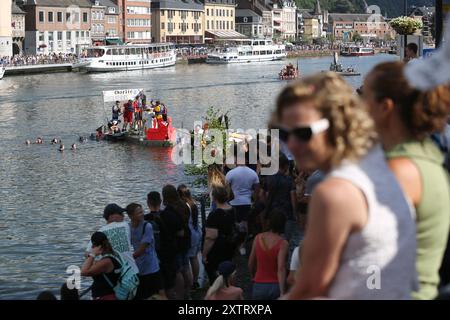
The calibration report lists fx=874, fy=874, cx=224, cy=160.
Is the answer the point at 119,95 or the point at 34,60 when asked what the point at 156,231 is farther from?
the point at 34,60

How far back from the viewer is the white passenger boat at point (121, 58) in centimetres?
9431

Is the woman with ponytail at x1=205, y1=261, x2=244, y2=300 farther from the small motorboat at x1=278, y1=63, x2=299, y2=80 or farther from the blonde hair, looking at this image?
the small motorboat at x1=278, y1=63, x2=299, y2=80

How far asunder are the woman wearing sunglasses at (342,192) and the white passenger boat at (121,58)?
91.9 meters

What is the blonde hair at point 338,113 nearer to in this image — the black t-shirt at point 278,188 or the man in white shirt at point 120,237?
the man in white shirt at point 120,237

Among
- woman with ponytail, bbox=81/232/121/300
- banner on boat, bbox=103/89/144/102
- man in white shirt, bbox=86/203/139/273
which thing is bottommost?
woman with ponytail, bbox=81/232/121/300

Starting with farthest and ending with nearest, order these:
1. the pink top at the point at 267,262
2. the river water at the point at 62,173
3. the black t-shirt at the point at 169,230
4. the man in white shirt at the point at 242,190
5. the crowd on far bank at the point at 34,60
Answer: the crowd on far bank at the point at 34,60 < the river water at the point at 62,173 < the man in white shirt at the point at 242,190 < the black t-shirt at the point at 169,230 < the pink top at the point at 267,262

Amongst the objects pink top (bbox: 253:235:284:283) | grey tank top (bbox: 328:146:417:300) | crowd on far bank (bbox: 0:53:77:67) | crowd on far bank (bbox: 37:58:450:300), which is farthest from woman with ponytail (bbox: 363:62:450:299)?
crowd on far bank (bbox: 0:53:77:67)

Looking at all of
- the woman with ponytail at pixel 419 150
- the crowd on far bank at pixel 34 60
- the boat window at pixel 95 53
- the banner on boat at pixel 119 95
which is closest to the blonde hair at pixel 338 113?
the woman with ponytail at pixel 419 150

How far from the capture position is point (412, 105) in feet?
12.7

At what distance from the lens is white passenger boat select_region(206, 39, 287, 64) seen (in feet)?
395

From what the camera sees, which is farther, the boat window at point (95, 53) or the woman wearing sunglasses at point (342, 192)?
the boat window at point (95, 53)

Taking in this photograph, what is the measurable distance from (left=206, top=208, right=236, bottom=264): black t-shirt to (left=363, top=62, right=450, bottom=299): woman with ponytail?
4688mm
